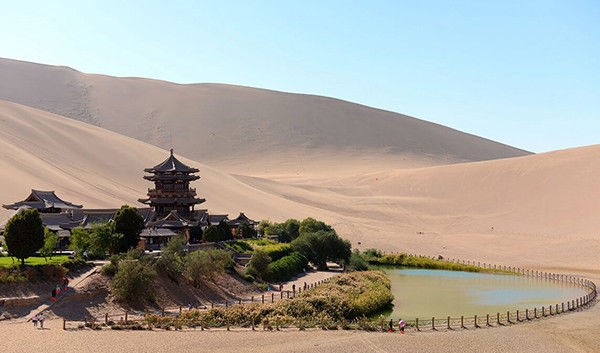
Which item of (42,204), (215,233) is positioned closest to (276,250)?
(215,233)

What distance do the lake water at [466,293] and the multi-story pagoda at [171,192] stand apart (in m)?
16.7

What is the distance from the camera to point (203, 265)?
38781 millimetres

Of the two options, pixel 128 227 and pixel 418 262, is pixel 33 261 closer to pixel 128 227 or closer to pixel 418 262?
pixel 128 227

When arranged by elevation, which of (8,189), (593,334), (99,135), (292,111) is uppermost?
(292,111)

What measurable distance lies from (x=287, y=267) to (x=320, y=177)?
79075 mm

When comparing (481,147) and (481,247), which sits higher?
(481,147)

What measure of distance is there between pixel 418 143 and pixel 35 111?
309 feet

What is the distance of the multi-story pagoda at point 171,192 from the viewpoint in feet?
178

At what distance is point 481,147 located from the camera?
7170 inches

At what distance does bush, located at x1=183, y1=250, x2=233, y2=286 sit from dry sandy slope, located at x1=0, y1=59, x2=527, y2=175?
9224 centimetres

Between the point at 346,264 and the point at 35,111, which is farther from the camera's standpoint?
the point at 35,111

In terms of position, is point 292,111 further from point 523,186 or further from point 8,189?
point 8,189

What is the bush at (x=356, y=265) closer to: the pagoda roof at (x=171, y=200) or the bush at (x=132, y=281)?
the pagoda roof at (x=171, y=200)

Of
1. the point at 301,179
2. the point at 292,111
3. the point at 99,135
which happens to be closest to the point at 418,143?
the point at 292,111
